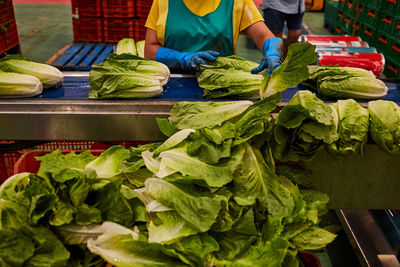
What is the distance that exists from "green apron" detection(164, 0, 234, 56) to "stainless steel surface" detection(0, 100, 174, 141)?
1.35 meters

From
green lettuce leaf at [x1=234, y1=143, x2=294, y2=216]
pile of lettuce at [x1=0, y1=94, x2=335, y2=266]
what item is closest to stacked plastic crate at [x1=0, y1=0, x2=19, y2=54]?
pile of lettuce at [x1=0, y1=94, x2=335, y2=266]

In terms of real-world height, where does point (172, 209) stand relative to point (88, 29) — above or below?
above

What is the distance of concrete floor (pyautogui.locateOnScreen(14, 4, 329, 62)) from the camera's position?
28.5 ft

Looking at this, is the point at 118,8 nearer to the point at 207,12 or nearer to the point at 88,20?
the point at 88,20

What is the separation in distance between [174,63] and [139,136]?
3.63 feet

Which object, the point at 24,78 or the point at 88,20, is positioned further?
the point at 88,20

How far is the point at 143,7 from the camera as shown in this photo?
683 centimetres

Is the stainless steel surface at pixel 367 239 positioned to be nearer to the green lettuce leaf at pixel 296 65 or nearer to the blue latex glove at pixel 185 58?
the green lettuce leaf at pixel 296 65

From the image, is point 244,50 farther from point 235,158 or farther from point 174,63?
point 235,158

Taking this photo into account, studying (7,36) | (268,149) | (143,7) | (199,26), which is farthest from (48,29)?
(268,149)

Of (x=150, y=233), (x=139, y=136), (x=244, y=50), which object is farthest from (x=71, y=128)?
(x=244, y=50)

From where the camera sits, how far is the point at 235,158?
161cm

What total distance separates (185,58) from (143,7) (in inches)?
176

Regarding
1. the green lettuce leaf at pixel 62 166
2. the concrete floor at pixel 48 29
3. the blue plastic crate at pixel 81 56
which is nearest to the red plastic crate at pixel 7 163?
the green lettuce leaf at pixel 62 166
